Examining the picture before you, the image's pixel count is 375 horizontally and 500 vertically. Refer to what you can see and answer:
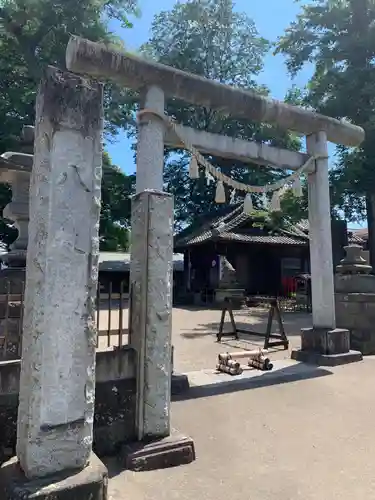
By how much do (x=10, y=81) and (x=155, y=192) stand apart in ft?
72.7

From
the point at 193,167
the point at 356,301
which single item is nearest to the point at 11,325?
the point at 193,167

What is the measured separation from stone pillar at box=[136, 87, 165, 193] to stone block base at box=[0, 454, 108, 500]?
3647 mm

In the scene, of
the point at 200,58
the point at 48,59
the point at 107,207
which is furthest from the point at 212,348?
the point at 200,58

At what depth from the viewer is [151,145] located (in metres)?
5.59

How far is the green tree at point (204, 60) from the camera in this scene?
28.5 meters

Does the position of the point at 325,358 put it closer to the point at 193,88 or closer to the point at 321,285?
the point at 321,285

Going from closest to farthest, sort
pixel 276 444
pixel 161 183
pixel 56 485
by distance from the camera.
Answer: pixel 56 485 < pixel 276 444 < pixel 161 183

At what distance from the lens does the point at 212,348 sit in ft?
28.8

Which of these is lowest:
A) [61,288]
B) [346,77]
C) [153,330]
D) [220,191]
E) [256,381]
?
[256,381]

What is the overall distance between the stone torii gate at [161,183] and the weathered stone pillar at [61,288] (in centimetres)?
90

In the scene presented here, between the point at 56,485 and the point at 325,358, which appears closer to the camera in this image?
the point at 56,485

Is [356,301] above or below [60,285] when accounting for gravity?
below

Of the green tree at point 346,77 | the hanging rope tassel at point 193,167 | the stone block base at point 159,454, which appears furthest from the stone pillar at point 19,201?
the green tree at point 346,77

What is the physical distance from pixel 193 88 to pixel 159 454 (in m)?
5.01
